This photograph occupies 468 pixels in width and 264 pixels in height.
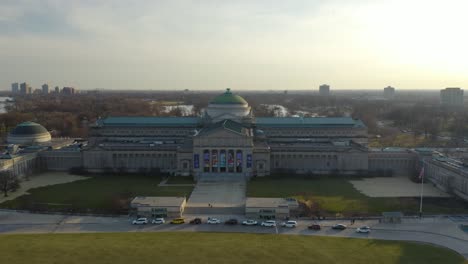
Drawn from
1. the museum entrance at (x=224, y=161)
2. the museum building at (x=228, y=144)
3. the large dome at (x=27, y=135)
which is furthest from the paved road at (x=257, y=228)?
the large dome at (x=27, y=135)

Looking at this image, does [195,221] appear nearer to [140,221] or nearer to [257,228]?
[140,221]

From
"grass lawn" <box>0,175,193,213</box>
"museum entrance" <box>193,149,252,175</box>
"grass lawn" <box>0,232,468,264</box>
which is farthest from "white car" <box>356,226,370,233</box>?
"museum entrance" <box>193,149,252,175</box>

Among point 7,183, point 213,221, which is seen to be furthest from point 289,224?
point 7,183

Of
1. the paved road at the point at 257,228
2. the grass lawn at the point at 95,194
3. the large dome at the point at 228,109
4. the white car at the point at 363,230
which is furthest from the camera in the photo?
the large dome at the point at 228,109

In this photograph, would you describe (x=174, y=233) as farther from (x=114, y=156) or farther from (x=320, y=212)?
(x=114, y=156)

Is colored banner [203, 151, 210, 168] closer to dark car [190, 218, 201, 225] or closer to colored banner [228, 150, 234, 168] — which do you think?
colored banner [228, 150, 234, 168]

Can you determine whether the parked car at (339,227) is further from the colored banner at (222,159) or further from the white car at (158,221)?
the colored banner at (222,159)
